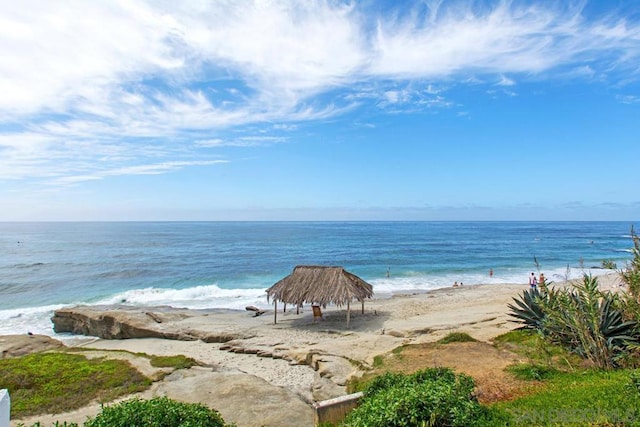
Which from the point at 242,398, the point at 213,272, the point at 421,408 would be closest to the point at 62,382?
the point at 242,398

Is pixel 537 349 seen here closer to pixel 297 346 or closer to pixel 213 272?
pixel 297 346

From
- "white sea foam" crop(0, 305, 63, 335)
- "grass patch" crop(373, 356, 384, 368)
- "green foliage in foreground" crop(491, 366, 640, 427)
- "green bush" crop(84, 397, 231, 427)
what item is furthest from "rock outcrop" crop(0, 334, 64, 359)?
"green foliage in foreground" crop(491, 366, 640, 427)

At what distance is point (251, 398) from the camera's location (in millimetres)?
8359

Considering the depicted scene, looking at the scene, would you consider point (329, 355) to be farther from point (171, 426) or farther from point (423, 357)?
point (171, 426)

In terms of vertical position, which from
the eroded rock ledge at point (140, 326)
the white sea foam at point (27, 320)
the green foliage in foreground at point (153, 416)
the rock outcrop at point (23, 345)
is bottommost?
the white sea foam at point (27, 320)

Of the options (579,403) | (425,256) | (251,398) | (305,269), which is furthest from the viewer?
(425,256)

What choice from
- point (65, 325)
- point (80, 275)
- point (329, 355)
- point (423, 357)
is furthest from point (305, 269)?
point (80, 275)

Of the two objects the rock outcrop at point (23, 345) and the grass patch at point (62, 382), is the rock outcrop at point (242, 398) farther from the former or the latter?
the rock outcrop at point (23, 345)

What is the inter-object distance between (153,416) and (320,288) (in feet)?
42.3

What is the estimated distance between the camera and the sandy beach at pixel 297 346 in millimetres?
8414

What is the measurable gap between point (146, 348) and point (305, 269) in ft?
24.1

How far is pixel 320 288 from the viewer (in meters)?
17.4

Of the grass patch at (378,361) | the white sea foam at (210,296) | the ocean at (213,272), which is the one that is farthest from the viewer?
the ocean at (213,272)

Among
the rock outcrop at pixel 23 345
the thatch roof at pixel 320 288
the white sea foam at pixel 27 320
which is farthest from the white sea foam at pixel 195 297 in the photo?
the rock outcrop at pixel 23 345
